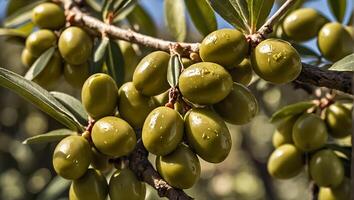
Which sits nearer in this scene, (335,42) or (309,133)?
(309,133)

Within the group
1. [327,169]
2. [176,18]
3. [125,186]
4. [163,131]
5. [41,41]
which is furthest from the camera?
[176,18]

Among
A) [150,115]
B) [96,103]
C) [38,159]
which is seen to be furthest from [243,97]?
[38,159]

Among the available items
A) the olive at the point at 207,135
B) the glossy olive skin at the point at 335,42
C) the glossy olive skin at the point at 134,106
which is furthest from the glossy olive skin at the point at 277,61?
the glossy olive skin at the point at 335,42

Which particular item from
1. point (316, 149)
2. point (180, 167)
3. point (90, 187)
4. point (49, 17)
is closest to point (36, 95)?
point (90, 187)

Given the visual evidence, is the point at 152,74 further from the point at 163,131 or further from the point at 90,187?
the point at 90,187

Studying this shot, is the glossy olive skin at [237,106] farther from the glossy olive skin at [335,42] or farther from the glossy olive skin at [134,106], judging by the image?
the glossy olive skin at [335,42]

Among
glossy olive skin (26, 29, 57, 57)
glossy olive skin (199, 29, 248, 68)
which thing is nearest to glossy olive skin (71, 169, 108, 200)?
glossy olive skin (199, 29, 248, 68)

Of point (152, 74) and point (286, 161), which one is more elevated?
point (152, 74)
